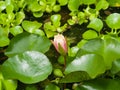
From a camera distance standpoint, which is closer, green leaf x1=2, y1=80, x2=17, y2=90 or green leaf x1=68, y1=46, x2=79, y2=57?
green leaf x1=2, y1=80, x2=17, y2=90

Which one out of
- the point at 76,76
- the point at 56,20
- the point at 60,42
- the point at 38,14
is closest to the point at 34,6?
the point at 38,14

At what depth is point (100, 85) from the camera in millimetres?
1051

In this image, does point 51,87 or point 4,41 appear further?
point 4,41

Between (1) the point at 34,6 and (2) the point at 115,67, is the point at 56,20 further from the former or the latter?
(2) the point at 115,67

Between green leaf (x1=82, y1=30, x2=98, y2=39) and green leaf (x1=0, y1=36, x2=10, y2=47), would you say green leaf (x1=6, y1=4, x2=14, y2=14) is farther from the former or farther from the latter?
green leaf (x1=82, y1=30, x2=98, y2=39)

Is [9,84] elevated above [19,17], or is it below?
below

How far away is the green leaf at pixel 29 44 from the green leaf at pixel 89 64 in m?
0.17

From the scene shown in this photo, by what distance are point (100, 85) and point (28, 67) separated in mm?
251

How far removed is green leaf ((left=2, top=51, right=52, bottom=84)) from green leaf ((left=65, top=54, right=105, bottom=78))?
0.27 feet

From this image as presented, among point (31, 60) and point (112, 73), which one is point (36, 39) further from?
point (112, 73)

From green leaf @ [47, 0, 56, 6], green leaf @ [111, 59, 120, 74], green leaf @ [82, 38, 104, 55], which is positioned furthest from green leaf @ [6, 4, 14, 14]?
green leaf @ [111, 59, 120, 74]

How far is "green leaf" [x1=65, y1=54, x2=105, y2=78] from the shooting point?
1.05 metres

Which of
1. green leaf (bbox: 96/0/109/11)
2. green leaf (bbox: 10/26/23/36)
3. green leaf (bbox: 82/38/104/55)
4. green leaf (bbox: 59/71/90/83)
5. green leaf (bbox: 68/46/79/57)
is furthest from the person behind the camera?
green leaf (bbox: 96/0/109/11)

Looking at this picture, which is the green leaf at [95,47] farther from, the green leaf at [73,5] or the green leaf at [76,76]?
the green leaf at [73,5]
